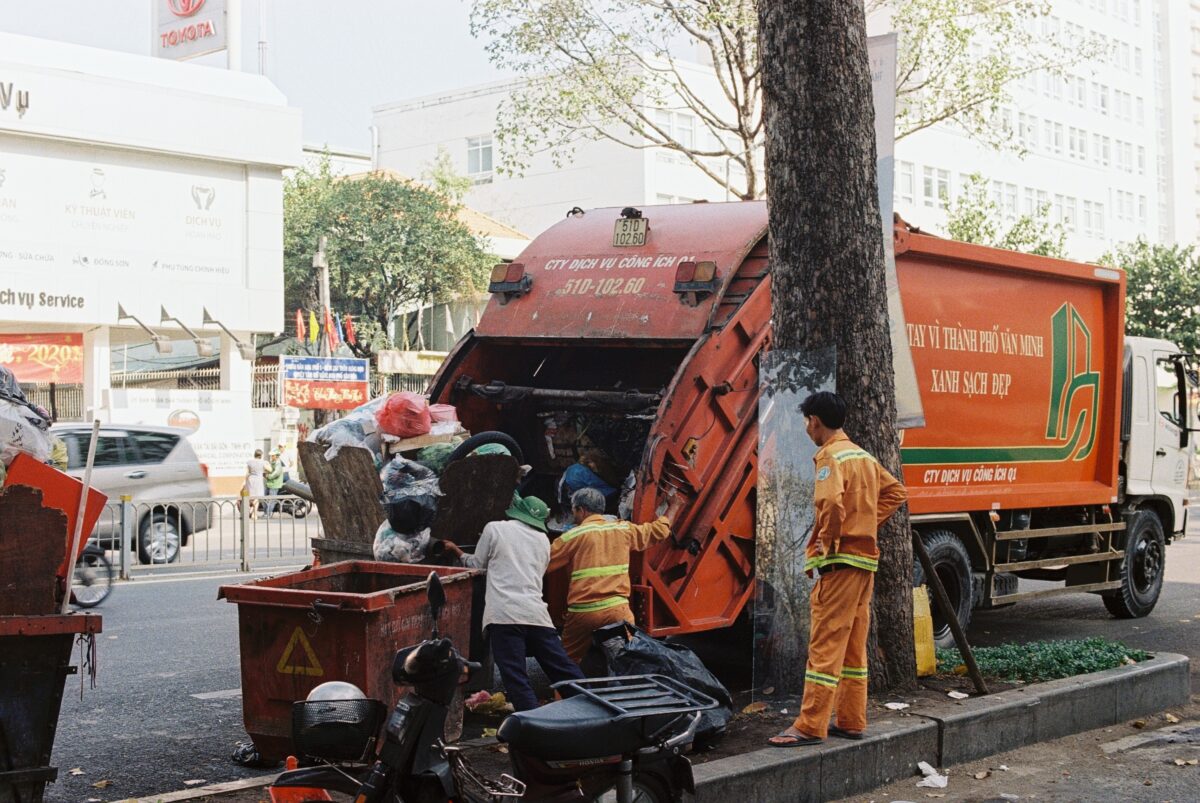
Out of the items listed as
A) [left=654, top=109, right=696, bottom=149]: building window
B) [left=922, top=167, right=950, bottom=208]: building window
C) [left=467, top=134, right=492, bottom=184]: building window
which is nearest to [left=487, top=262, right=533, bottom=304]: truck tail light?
[left=654, top=109, right=696, bottom=149]: building window

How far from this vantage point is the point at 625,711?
3990mm

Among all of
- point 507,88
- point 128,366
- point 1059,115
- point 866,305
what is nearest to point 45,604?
point 866,305

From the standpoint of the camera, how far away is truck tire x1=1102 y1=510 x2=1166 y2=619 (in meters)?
11.0

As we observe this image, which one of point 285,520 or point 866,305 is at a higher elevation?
point 866,305

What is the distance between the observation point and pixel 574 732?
12.8ft

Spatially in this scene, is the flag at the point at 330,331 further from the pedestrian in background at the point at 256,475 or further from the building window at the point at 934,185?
the building window at the point at 934,185

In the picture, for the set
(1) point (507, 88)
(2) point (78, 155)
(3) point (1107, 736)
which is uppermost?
(1) point (507, 88)

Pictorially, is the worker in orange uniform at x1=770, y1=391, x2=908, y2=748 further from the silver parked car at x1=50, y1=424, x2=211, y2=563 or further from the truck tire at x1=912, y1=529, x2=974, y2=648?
the silver parked car at x1=50, y1=424, x2=211, y2=563

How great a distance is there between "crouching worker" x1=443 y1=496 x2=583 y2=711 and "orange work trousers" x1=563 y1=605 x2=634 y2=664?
34 centimetres

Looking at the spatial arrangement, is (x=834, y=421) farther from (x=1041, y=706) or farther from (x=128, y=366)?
(x=128, y=366)

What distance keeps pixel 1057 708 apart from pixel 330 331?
24.4 meters

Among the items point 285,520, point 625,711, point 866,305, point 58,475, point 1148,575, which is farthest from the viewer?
point 285,520

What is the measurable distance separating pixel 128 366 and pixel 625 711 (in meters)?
32.7

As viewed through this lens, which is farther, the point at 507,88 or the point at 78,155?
the point at 507,88
